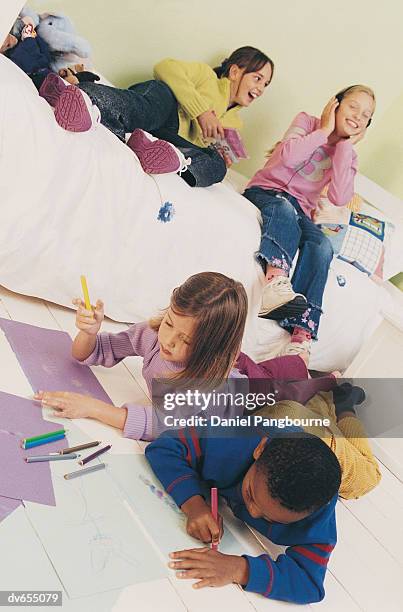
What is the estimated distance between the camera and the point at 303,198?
2.30m

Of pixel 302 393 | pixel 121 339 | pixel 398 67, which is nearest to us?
pixel 121 339

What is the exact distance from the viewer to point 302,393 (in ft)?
5.81

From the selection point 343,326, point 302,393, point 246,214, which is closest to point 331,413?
point 302,393

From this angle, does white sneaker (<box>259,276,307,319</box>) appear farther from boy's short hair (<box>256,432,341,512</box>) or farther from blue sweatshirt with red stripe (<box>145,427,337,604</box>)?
boy's short hair (<box>256,432,341,512</box>)

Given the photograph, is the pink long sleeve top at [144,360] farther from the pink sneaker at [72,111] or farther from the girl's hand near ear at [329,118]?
the girl's hand near ear at [329,118]

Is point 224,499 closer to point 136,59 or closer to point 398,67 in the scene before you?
point 136,59

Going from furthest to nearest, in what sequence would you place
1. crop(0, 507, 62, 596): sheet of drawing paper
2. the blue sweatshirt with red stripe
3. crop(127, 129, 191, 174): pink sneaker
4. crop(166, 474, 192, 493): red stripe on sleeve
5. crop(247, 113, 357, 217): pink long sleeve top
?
crop(247, 113, 357, 217): pink long sleeve top → crop(127, 129, 191, 174): pink sneaker → crop(166, 474, 192, 493): red stripe on sleeve → the blue sweatshirt with red stripe → crop(0, 507, 62, 596): sheet of drawing paper

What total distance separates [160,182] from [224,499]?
83 centimetres

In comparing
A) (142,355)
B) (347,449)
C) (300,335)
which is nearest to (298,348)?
(300,335)

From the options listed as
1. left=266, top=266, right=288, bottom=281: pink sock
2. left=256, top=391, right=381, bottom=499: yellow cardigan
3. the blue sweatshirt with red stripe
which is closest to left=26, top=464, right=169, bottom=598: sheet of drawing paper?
the blue sweatshirt with red stripe

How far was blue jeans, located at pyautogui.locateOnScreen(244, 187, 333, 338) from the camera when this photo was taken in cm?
201

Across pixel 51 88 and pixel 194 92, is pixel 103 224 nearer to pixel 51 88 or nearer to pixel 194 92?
pixel 51 88

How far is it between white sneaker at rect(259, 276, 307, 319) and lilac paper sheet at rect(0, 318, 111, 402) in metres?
0.57

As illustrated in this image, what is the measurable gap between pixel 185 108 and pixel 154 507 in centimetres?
142
